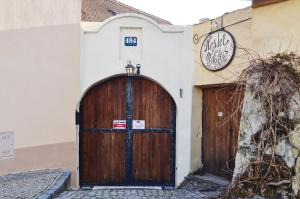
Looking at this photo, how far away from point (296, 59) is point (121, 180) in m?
5.05

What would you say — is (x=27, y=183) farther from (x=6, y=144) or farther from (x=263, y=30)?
(x=263, y=30)

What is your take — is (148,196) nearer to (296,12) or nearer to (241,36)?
(241,36)

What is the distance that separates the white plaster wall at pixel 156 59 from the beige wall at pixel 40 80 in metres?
0.33

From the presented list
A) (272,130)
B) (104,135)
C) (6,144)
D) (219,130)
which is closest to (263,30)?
(272,130)

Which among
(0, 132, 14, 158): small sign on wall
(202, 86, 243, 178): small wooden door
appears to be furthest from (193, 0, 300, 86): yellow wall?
(0, 132, 14, 158): small sign on wall

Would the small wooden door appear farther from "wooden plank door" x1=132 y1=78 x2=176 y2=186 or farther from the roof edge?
the roof edge

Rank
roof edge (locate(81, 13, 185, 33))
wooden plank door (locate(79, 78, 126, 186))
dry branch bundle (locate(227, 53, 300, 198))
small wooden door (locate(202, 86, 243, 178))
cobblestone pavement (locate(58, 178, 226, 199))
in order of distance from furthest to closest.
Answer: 1. wooden plank door (locate(79, 78, 126, 186))
2. roof edge (locate(81, 13, 185, 33))
3. small wooden door (locate(202, 86, 243, 178))
4. cobblestone pavement (locate(58, 178, 226, 199))
5. dry branch bundle (locate(227, 53, 300, 198))

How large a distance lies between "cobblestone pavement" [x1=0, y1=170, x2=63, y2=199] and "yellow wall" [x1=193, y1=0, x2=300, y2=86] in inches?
152

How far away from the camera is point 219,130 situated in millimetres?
8227

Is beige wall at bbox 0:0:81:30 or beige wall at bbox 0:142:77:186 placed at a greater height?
beige wall at bbox 0:0:81:30

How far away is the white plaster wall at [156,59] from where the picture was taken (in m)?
8.59

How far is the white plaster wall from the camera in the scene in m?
8.59

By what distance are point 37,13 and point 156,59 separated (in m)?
2.76

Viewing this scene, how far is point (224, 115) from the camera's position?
809cm
